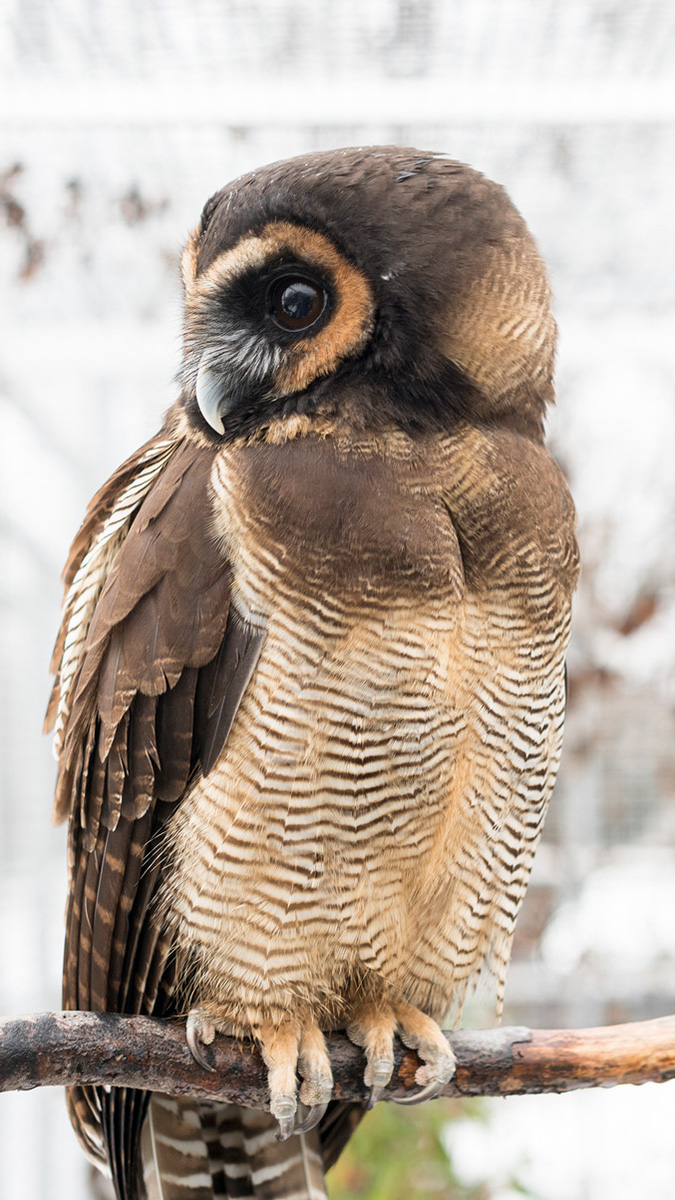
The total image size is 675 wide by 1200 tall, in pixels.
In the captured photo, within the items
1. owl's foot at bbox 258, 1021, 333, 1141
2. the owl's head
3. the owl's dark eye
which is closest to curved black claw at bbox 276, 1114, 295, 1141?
owl's foot at bbox 258, 1021, 333, 1141

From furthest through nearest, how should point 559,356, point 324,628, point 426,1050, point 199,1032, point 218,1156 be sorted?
point 559,356, point 218,1156, point 426,1050, point 199,1032, point 324,628

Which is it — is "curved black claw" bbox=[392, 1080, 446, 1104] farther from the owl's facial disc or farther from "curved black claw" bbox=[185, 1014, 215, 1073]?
the owl's facial disc

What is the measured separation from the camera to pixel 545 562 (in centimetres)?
126

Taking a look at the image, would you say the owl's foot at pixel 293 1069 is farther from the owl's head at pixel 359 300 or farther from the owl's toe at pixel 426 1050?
the owl's head at pixel 359 300

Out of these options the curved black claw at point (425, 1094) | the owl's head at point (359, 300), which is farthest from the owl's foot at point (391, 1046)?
the owl's head at point (359, 300)

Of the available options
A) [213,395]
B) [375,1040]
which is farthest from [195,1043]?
[213,395]

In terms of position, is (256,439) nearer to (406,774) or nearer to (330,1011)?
(406,774)

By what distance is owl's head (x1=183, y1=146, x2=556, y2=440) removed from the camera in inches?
45.9

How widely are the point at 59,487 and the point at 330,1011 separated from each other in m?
2.19

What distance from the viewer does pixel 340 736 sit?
1.14m

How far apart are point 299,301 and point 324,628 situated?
1.26 feet

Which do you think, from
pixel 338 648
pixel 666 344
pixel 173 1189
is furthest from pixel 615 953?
pixel 338 648

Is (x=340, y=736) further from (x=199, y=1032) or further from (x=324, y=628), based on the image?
(x=199, y=1032)

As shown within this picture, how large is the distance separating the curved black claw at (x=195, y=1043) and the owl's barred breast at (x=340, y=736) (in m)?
0.04
